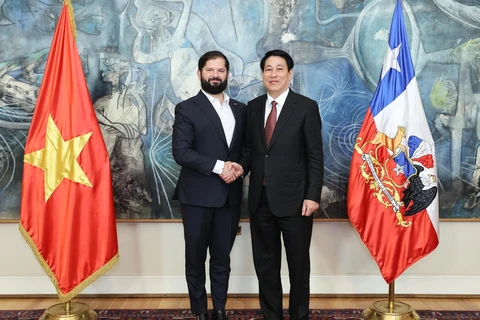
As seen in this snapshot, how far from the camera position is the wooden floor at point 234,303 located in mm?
Result: 3396

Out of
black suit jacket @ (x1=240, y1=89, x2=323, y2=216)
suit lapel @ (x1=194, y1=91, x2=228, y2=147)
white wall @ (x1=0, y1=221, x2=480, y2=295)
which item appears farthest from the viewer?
white wall @ (x1=0, y1=221, x2=480, y2=295)

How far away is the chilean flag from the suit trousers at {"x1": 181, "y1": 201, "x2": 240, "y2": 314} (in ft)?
2.63

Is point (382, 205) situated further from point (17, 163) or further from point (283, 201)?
point (17, 163)

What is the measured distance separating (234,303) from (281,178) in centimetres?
116

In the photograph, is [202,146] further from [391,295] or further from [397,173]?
[391,295]

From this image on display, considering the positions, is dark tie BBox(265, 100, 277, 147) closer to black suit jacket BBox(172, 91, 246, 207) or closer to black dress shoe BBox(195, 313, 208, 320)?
black suit jacket BBox(172, 91, 246, 207)

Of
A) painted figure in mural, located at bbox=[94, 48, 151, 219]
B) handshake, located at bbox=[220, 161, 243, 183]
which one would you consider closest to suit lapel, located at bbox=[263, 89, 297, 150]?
handshake, located at bbox=[220, 161, 243, 183]

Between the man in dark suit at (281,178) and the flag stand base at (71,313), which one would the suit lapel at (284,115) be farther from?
the flag stand base at (71,313)

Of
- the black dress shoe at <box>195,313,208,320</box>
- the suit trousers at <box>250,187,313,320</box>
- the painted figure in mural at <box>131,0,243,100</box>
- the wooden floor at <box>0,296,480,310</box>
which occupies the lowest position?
the wooden floor at <box>0,296,480,310</box>

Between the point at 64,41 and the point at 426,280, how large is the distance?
291cm

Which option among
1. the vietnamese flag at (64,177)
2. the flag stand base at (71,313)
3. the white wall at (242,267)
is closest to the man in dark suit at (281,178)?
the white wall at (242,267)

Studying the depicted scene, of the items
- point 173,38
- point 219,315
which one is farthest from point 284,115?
point 219,315

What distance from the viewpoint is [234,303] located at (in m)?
3.46

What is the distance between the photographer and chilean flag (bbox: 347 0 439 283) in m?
3.00
